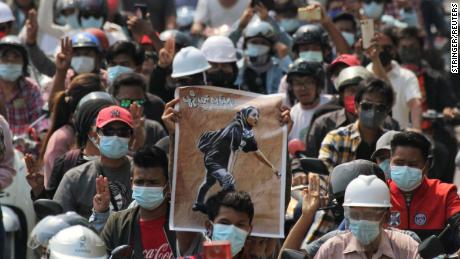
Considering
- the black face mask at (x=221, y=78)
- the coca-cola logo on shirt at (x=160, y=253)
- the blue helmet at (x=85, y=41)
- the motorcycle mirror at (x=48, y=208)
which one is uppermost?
the blue helmet at (x=85, y=41)

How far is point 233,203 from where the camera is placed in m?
11.0

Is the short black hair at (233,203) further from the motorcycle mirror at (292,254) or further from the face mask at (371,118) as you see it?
the face mask at (371,118)

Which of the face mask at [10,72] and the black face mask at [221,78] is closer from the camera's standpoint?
the black face mask at [221,78]

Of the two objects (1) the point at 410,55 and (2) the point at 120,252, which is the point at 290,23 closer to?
(1) the point at 410,55

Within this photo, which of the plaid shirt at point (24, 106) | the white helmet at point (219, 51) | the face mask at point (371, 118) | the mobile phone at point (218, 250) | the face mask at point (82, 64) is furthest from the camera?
the face mask at point (82, 64)

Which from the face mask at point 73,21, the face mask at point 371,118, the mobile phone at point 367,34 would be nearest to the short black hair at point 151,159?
the face mask at point 371,118

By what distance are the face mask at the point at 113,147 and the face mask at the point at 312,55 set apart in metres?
5.00

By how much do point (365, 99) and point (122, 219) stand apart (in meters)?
2.96

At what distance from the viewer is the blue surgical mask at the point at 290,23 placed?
67.1ft

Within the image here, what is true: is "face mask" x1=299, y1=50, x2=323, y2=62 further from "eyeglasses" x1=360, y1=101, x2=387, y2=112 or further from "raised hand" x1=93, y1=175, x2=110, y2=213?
"raised hand" x1=93, y1=175, x2=110, y2=213

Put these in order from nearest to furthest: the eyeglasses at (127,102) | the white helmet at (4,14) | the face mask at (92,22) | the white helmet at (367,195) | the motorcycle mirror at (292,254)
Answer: the motorcycle mirror at (292,254) < the white helmet at (367,195) < the eyeglasses at (127,102) < the white helmet at (4,14) < the face mask at (92,22)

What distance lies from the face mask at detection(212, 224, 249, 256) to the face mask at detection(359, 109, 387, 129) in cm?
316

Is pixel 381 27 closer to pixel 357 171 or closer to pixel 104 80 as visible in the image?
pixel 104 80

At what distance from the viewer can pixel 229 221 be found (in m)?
11.0
